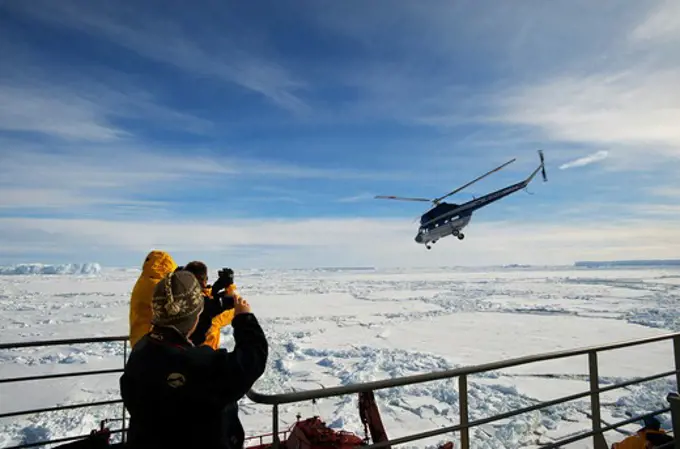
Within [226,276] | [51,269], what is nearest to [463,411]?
[226,276]

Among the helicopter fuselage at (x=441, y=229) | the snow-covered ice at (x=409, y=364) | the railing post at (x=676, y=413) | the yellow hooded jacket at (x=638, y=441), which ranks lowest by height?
the snow-covered ice at (x=409, y=364)

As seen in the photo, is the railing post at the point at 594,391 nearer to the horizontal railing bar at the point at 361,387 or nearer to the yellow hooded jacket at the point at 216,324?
the horizontal railing bar at the point at 361,387

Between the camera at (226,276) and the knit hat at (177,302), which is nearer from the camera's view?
the knit hat at (177,302)

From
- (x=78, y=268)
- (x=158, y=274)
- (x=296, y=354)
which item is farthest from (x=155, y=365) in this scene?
(x=78, y=268)

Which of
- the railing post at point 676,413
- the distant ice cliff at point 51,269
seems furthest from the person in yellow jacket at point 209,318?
the distant ice cliff at point 51,269

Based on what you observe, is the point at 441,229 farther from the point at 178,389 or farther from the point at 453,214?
the point at 178,389

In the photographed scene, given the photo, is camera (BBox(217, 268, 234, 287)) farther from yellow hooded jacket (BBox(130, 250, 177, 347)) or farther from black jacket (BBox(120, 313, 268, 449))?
black jacket (BBox(120, 313, 268, 449))

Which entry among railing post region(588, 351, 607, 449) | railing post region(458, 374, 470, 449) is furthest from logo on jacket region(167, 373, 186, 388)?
railing post region(588, 351, 607, 449)
